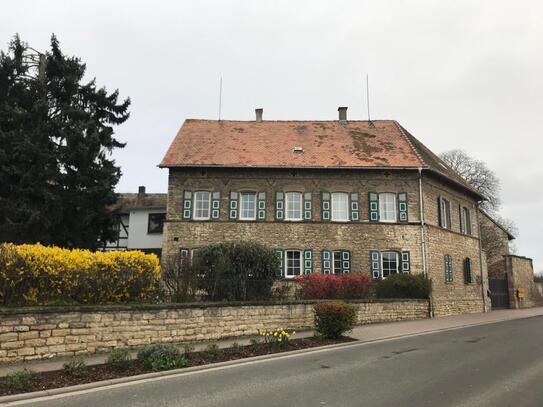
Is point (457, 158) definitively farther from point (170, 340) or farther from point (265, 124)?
point (170, 340)

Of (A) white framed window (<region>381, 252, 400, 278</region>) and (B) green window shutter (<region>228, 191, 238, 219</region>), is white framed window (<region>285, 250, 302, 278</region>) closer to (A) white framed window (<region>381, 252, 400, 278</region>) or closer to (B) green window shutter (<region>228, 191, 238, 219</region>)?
(B) green window shutter (<region>228, 191, 238, 219</region>)

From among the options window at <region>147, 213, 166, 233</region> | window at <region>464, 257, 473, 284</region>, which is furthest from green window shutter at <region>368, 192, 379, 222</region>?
window at <region>147, 213, 166, 233</region>

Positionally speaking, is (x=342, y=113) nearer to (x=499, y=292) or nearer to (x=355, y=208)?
(x=355, y=208)

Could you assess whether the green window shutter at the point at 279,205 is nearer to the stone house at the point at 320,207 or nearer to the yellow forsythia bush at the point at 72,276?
the stone house at the point at 320,207

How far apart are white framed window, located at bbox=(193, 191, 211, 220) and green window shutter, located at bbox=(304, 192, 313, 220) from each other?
17.6 feet

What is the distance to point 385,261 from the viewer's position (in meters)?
26.8

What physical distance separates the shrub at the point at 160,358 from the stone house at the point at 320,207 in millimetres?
16454

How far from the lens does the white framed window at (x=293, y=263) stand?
26688 mm

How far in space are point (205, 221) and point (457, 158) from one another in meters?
31.7

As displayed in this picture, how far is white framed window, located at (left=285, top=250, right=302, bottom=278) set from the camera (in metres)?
26.7

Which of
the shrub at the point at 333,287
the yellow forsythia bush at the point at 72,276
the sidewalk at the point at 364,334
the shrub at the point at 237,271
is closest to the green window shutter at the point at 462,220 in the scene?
the sidewalk at the point at 364,334

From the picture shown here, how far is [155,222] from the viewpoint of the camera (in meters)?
36.3

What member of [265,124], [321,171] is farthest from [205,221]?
[265,124]

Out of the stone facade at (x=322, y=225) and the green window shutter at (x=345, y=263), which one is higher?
the stone facade at (x=322, y=225)
